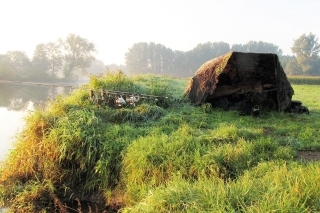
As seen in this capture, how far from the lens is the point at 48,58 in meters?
47.0

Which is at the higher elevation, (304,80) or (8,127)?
(304,80)

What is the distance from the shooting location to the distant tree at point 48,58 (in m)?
43.0

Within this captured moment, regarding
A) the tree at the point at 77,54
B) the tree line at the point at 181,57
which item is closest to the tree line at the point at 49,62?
the tree at the point at 77,54

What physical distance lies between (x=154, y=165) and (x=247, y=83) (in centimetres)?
540

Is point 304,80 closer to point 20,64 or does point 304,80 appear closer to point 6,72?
point 6,72

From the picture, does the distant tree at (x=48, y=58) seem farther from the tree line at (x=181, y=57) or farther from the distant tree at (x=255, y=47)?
the distant tree at (x=255, y=47)

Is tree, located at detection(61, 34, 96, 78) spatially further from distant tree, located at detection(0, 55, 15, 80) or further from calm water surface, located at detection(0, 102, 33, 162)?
calm water surface, located at detection(0, 102, 33, 162)

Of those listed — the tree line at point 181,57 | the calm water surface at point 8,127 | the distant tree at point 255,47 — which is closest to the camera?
the calm water surface at point 8,127

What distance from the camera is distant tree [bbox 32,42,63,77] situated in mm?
43000

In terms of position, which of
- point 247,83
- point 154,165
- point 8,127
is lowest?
point 8,127

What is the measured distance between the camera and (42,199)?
5262 millimetres

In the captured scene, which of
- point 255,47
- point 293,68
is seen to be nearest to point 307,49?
point 293,68

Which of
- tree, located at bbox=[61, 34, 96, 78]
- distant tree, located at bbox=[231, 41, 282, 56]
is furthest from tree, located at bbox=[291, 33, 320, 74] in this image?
tree, located at bbox=[61, 34, 96, 78]

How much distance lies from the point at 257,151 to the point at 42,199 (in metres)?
4.02
